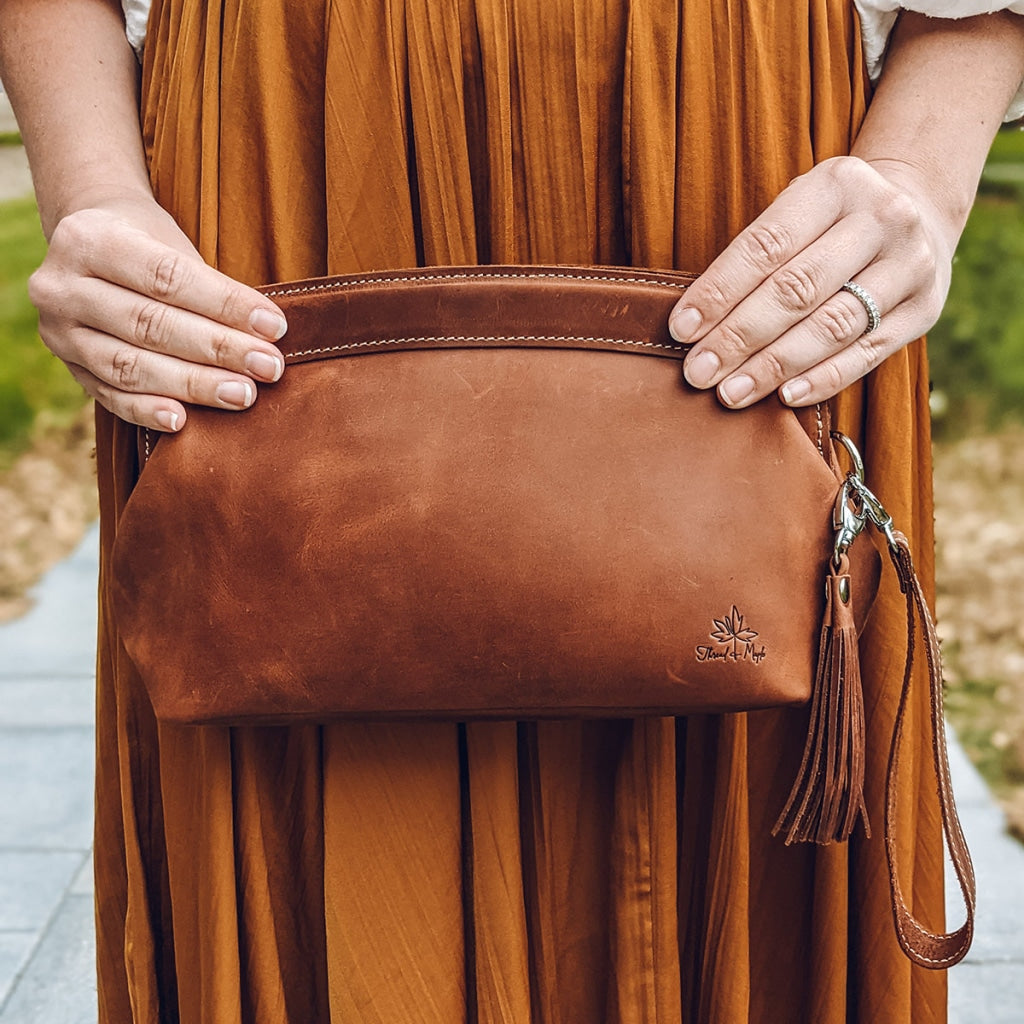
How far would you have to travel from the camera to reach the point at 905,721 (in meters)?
0.97

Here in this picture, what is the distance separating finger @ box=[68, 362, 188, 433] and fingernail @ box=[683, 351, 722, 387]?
0.37m

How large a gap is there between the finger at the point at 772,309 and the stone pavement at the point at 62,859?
4.38 feet

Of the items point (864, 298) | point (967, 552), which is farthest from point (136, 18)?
point (967, 552)

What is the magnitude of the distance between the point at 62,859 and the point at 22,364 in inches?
139

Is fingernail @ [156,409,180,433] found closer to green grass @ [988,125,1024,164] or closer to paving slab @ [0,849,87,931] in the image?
paving slab @ [0,849,87,931]

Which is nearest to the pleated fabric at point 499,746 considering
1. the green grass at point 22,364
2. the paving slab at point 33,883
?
the paving slab at point 33,883

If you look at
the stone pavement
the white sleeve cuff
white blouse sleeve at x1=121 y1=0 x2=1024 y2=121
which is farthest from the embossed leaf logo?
the stone pavement

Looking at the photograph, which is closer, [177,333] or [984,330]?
[177,333]

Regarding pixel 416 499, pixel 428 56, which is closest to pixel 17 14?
pixel 428 56

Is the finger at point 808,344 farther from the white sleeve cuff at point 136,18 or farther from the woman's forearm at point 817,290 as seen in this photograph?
the white sleeve cuff at point 136,18

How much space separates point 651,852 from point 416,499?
389 mm

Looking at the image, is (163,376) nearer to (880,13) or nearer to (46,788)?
(880,13)

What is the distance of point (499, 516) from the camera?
2.64 ft

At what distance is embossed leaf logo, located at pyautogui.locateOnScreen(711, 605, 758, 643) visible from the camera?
2.66ft
